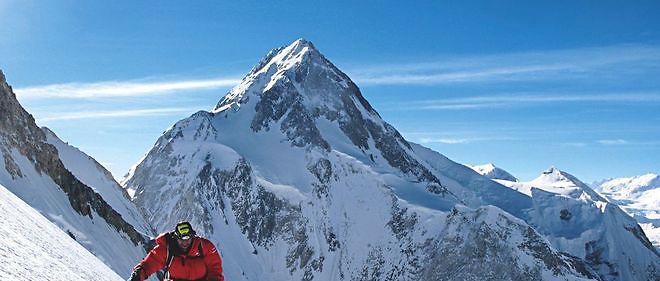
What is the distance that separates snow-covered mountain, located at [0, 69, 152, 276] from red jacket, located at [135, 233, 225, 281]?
27018 millimetres

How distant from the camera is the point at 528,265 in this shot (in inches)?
5310

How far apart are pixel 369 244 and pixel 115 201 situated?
10341 centimetres

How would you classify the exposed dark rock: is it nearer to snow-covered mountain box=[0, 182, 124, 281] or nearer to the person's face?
snow-covered mountain box=[0, 182, 124, 281]

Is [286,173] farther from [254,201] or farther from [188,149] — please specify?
[188,149]

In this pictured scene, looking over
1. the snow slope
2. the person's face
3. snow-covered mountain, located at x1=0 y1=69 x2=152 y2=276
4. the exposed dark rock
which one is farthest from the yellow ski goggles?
the snow slope

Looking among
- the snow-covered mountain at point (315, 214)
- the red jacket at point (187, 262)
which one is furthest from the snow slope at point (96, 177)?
the snow-covered mountain at point (315, 214)

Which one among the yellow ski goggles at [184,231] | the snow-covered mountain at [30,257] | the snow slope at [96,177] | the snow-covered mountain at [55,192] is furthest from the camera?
the snow slope at [96,177]

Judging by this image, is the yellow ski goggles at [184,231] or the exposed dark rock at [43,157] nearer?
the yellow ski goggles at [184,231]

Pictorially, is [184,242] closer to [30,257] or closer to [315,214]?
[30,257]

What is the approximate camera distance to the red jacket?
11.1 m

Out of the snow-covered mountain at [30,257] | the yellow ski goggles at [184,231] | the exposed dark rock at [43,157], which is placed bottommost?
the snow-covered mountain at [30,257]

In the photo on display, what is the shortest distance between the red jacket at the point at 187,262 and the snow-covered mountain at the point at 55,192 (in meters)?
27.0

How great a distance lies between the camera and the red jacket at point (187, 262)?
36.3ft

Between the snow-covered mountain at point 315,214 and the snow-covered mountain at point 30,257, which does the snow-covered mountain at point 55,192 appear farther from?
the snow-covered mountain at point 315,214
